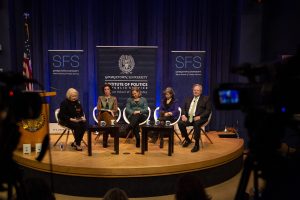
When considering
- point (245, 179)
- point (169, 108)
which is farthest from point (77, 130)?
point (245, 179)

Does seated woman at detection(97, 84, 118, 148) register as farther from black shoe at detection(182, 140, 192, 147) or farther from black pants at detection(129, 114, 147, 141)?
black shoe at detection(182, 140, 192, 147)

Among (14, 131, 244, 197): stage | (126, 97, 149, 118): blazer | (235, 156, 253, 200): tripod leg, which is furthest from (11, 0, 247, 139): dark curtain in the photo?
(235, 156, 253, 200): tripod leg

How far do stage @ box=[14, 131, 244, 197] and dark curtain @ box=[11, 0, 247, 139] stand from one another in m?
2.41

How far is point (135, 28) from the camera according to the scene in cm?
707

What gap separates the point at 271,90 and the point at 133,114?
457 cm

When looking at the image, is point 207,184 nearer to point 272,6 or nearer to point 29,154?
point 29,154

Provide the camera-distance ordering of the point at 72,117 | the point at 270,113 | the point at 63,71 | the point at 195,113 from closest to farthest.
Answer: the point at 270,113 < the point at 72,117 < the point at 195,113 < the point at 63,71

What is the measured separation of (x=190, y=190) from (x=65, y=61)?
17.1 feet

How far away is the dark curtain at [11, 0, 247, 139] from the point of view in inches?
274

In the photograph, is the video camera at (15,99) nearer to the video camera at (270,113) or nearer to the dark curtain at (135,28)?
the video camera at (270,113)

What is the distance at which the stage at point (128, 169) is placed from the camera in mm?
4178

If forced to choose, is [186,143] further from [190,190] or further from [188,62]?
[190,190]

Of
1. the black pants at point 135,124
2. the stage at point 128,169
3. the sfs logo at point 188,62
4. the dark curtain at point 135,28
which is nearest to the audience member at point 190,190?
the stage at point 128,169

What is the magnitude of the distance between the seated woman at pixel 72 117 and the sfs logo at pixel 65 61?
58.6 inches
